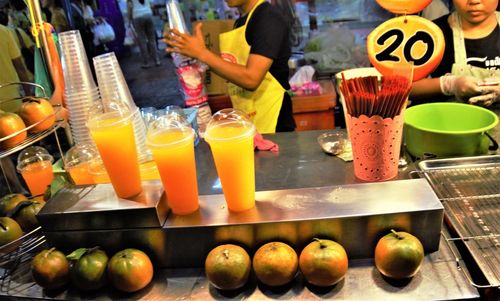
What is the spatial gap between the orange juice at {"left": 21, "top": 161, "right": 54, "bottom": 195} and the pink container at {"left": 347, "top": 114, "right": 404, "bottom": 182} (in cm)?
105

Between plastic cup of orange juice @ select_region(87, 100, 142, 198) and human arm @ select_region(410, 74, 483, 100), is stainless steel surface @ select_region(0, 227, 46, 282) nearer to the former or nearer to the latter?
plastic cup of orange juice @ select_region(87, 100, 142, 198)

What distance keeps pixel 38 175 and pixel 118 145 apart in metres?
0.54

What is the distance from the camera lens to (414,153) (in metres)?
1.44

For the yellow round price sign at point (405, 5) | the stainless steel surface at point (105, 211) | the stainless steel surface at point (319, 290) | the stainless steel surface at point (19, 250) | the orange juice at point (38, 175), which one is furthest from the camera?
the orange juice at point (38, 175)

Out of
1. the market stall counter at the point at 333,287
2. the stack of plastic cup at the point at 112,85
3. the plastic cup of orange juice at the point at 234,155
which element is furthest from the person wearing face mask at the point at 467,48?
the stack of plastic cup at the point at 112,85

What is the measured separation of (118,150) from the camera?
1.08 m

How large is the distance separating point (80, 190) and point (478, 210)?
1152 mm

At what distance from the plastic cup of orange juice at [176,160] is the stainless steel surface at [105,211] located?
52mm

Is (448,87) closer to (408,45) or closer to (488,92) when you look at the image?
(488,92)

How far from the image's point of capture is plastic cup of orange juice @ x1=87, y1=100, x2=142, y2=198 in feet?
3.46

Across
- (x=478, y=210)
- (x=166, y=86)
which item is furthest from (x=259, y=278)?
(x=166, y=86)

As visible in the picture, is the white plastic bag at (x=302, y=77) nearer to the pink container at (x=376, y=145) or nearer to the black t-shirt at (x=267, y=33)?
the black t-shirt at (x=267, y=33)

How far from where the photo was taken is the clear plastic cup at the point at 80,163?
1.33 metres

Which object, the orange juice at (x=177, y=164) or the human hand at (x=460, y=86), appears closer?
the orange juice at (x=177, y=164)
